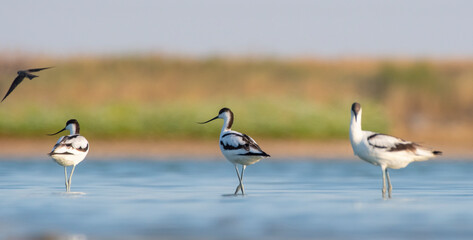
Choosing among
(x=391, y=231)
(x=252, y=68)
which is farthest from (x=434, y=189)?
(x=252, y=68)

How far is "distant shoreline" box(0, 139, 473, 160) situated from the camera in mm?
23828

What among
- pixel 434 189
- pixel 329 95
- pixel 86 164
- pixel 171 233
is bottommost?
pixel 171 233

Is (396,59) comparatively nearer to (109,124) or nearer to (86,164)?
(109,124)

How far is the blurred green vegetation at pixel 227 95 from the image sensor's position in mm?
26438

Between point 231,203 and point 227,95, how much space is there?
19.3 metres

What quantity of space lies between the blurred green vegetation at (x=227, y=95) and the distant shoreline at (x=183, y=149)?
0.56m

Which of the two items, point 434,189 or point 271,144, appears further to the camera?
point 271,144

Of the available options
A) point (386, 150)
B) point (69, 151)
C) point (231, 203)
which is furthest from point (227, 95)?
point (231, 203)

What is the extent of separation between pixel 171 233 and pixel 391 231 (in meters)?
2.13

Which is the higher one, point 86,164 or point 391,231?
point 86,164

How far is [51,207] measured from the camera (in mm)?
12039

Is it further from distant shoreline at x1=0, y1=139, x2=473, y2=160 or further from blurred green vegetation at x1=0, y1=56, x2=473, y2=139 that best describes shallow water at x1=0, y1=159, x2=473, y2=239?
blurred green vegetation at x1=0, y1=56, x2=473, y2=139

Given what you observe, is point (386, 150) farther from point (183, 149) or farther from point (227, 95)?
point (227, 95)

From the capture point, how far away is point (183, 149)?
2492 cm
